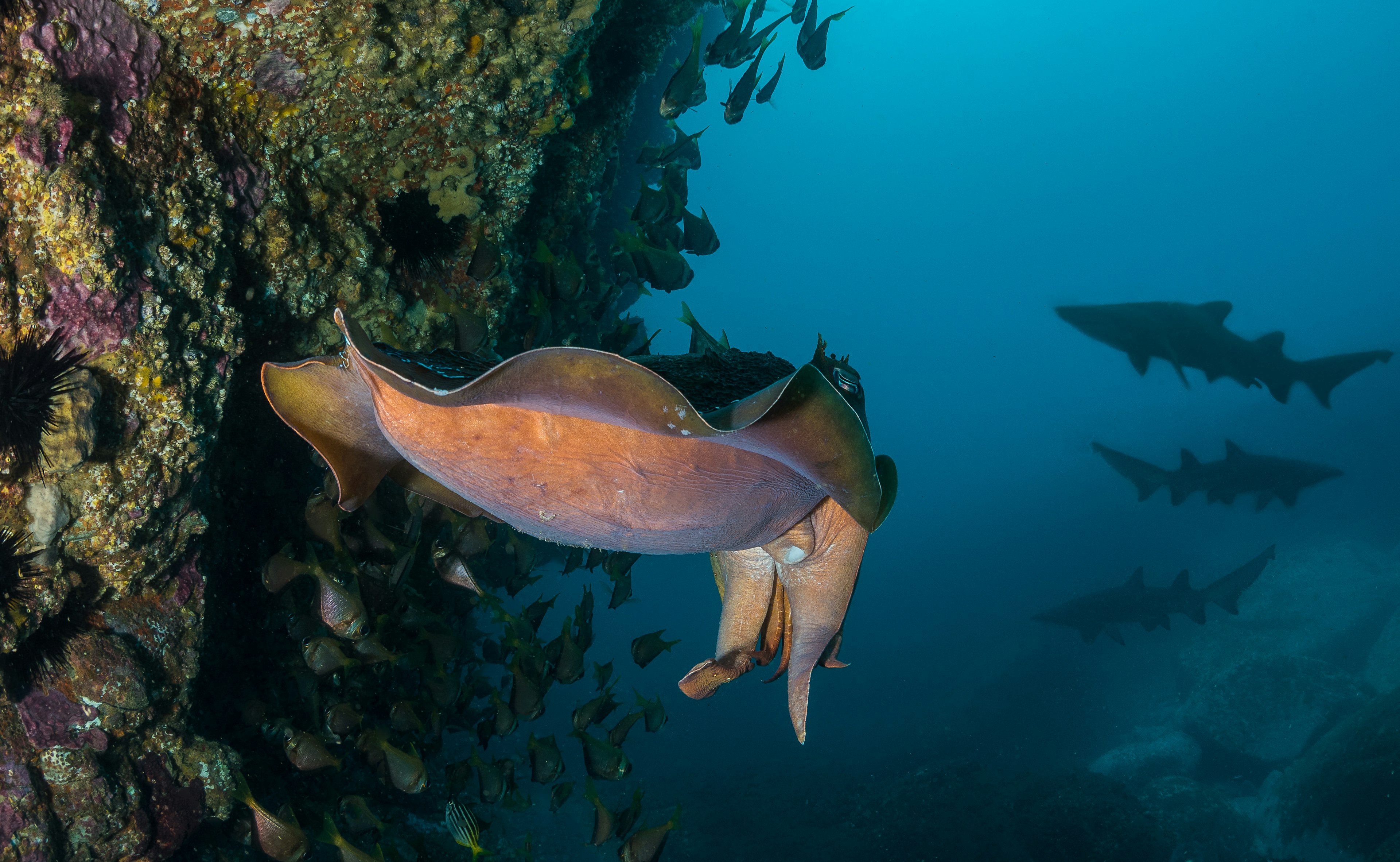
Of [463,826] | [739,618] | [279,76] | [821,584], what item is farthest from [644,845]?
[279,76]

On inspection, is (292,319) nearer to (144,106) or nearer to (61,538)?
(144,106)

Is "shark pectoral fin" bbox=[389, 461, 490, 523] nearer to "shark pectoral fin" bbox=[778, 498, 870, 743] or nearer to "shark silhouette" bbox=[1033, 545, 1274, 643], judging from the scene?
"shark pectoral fin" bbox=[778, 498, 870, 743]

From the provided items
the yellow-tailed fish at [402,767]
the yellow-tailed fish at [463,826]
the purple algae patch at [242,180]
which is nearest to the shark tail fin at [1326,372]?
the yellow-tailed fish at [463,826]

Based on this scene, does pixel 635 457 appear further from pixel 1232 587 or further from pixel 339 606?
pixel 1232 587

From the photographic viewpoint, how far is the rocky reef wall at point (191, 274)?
7.93 ft

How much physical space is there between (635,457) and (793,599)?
927 millimetres

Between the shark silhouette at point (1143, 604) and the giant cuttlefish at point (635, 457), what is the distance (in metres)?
19.9

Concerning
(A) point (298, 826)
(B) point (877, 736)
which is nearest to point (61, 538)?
(A) point (298, 826)

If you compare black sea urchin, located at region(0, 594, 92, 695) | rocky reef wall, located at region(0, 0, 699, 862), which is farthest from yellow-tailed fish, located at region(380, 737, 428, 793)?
black sea urchin, located at region(0, 594, 92, 695)

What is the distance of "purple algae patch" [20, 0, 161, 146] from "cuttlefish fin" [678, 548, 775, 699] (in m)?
3.20

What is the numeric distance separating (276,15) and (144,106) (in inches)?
28.9

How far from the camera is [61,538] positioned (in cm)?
264

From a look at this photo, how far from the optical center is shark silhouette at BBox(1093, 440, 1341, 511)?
62.2 ft

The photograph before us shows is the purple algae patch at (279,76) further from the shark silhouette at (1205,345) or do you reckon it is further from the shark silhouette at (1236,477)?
the shark silhouette at (1236,477)
